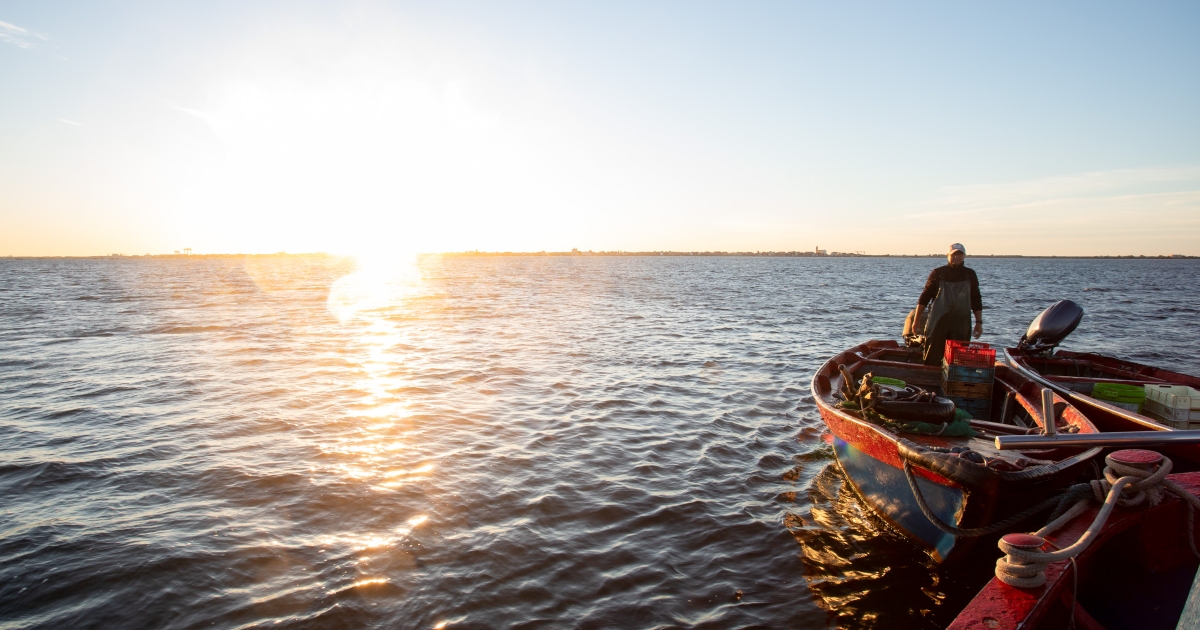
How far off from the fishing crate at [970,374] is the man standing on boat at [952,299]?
0.83 m

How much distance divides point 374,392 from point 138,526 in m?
6.78

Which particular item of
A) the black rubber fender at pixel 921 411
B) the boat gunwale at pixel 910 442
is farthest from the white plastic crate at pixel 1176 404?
the black rubber fender at pixel 921 411

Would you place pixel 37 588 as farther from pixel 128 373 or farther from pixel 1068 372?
pixel 1068 372

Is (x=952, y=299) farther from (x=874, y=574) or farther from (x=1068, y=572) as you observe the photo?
(x=1068, y=572)

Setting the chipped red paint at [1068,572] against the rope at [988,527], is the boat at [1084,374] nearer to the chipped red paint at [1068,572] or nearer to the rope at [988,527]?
the rope at [988,527]

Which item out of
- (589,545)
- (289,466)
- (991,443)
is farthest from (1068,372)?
(289,466)

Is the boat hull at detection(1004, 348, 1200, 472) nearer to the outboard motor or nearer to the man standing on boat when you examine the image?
the outboard motor

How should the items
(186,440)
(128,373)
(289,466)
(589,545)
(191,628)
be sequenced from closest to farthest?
(191,628)
(589,545)
(289,466)
(186,440)
(128,373)

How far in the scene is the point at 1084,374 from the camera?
12.0 m

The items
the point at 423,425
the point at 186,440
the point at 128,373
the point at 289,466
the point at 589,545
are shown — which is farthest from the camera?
the point at 128,373

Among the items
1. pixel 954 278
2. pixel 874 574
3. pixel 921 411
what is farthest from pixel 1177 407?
pixel 874 574

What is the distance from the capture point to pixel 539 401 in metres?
13.1

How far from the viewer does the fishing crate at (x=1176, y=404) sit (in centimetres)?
811

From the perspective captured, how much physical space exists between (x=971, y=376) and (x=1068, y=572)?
593cm
